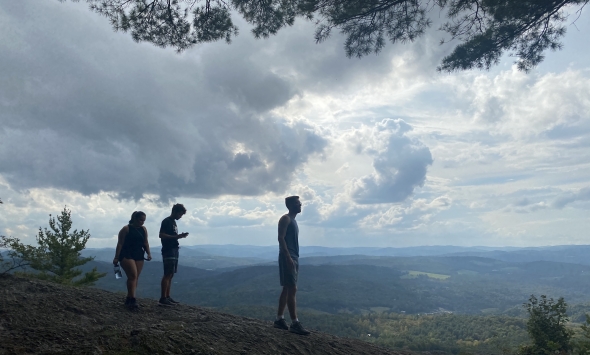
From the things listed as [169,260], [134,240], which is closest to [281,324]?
[169,260]

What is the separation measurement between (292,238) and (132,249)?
119 inches

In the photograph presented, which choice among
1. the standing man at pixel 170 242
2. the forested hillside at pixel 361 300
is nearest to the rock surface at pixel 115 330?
the standing man at pixel 170 242

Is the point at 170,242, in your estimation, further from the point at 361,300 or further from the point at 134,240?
the point at 361,300

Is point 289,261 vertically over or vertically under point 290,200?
under

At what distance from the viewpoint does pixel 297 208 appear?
719 centimetres

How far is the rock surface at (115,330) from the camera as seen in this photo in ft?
16.4

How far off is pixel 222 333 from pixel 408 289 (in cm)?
19031

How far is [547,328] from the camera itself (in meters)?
10.8

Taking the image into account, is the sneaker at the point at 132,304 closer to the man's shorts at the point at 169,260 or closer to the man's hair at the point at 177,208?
the man's shorts at the point at 169,260

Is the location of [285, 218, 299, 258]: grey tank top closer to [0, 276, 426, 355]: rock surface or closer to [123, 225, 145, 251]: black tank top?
[0, 276, 426, 355]: rock surface

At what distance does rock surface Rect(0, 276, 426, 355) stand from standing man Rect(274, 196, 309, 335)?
27 cm

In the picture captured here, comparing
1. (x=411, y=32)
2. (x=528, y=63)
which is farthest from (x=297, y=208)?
(x=528, y=63)

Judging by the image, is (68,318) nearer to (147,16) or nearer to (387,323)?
(147,16)

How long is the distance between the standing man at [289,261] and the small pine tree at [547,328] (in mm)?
7192
